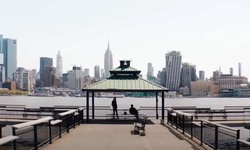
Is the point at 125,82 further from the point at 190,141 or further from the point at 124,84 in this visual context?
the point at 190,141

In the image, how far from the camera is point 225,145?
13.4 metres

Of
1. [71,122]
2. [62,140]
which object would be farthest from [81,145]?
[71,122]

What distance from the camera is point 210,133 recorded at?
1402 cm

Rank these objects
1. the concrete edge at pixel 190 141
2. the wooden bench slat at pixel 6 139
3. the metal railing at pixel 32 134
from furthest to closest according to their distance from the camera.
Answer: the concrete edge at pixel 190 141 < the metal railing at pixel 32 134 < the wooden bench slat at pixel 6 139

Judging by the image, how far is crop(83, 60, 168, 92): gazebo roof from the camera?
87.6 ft

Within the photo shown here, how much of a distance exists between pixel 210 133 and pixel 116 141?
3990mm

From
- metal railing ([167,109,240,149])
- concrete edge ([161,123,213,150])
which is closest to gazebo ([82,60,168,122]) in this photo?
metal railing ([167,109,240,149])

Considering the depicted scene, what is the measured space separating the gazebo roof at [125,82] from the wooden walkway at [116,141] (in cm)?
693

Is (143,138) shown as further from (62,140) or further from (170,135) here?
(62,140)

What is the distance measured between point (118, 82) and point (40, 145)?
46.6ft

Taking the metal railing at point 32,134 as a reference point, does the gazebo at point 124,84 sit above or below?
above

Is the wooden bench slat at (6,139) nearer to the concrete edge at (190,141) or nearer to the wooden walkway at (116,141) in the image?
the wooden walkway at (116,141)

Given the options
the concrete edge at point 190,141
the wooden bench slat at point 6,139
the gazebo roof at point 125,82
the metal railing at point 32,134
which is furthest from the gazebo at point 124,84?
the wooden bench slat at point 6,139

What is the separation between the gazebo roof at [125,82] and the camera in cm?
2669
